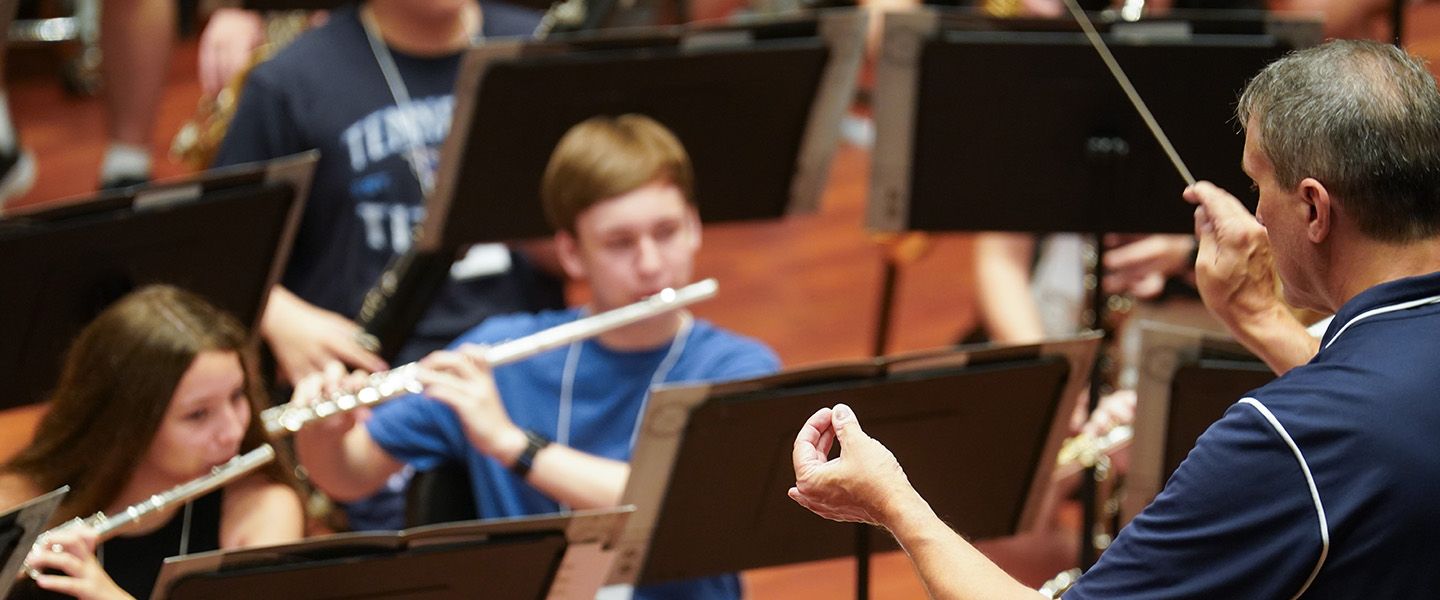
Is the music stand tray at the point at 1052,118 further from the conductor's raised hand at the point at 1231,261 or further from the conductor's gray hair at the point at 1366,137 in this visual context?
the conductor's gray hair at the point at 1366,137

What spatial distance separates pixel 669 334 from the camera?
219 centimetres

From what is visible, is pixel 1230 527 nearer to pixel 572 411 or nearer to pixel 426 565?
pixel 426 565

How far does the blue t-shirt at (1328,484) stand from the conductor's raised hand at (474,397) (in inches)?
37.8

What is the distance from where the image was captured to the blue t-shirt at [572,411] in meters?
2.12

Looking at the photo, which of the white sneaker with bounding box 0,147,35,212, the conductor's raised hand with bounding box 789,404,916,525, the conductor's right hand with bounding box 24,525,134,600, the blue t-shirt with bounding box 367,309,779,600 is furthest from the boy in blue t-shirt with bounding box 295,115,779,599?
the white sneaker with bounding box 0,147,35,212

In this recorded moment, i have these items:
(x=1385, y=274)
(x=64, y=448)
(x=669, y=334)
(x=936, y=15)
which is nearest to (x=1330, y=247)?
(x=1385, y=274)

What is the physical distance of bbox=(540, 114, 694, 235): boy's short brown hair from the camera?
2168 millimetres

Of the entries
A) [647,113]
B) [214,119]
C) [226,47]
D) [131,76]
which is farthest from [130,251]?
[131,76]

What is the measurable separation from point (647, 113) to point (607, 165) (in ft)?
0.58

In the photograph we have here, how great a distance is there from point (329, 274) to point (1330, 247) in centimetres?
178

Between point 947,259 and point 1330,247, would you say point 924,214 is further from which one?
point 947,259

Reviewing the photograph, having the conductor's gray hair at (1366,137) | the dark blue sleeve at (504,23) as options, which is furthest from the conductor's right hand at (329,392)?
the conductor's gray hair at (1366,137)

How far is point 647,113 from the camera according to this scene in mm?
2311

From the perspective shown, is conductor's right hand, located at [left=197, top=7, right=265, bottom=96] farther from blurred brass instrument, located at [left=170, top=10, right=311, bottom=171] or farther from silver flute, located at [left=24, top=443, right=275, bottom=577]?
silver flute, located at [left=24, top=443, right=275, bottom=577]
